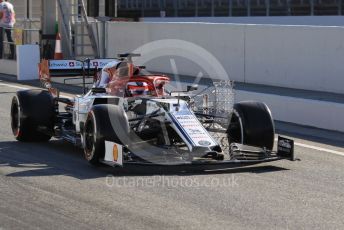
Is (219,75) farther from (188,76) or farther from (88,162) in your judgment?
(88,162)

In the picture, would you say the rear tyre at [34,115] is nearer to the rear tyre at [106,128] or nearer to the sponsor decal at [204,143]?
the rear tyre at [106,128]

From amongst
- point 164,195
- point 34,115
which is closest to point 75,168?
point 164,195

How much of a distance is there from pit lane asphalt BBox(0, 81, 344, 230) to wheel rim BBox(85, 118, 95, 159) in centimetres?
18

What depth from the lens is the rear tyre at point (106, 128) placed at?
28.5ft

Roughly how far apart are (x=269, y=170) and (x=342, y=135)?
12.0 feet

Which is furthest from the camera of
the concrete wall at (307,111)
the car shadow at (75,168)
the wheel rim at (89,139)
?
the concrete wall at (307,111)

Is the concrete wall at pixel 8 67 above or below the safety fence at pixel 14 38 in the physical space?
below

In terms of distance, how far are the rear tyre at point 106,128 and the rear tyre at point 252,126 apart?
4.95 ft

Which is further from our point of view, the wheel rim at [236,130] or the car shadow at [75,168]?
the wheel rim at [236,130]

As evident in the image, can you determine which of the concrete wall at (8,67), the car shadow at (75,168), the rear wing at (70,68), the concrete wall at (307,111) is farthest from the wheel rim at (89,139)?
the concrete wall at (8,67)

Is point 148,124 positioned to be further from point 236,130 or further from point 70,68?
point 70,68

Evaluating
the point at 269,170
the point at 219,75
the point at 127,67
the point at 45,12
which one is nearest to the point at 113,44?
the point at 45,12

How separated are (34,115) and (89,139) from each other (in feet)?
5.75

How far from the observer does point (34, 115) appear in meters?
10.5
